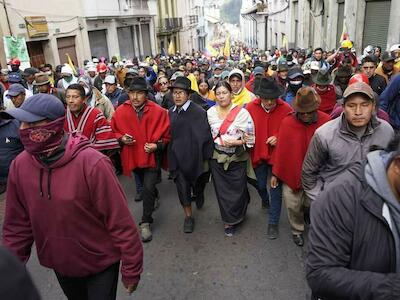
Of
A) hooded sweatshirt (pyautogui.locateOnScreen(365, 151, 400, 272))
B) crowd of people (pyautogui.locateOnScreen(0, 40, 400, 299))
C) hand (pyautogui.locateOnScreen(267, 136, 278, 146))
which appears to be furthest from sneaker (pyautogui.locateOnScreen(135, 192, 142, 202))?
hooded sweatshirt (pyautogui.locateOnScreen(365, 151, 400, 272))

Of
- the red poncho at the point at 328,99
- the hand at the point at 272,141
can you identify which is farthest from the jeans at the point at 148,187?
the red poncho at the point at 328,99

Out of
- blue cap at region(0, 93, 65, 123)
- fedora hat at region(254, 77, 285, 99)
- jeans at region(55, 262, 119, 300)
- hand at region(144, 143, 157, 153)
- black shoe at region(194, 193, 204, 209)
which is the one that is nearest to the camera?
blue cap at region(0, 93, 65, 123)

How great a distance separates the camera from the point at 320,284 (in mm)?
1712

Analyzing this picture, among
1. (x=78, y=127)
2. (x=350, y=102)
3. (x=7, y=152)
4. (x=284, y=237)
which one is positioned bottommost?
(x=284, y=237)

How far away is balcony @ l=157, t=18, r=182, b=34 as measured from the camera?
34250 mm

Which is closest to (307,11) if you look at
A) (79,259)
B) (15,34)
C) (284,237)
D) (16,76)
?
(15,34)

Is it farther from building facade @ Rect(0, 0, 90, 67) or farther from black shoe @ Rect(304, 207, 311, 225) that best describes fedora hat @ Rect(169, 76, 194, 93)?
building facade @ Rect(0, 0, 90, 67)

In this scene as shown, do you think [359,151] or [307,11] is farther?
[307,11]

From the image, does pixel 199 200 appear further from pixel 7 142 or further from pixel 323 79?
pixel 7 142

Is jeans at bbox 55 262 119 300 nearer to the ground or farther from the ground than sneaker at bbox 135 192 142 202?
farther from the ground

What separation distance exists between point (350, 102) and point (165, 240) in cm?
281

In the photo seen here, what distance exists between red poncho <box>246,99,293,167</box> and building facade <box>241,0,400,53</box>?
10450mm

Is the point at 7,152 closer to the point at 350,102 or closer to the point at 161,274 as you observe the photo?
the point at 161,274

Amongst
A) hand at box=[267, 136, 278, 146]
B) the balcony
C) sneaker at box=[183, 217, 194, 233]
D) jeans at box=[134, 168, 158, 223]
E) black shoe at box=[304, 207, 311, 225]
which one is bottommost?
sneaker at box=[183, 217, 194, 233]
